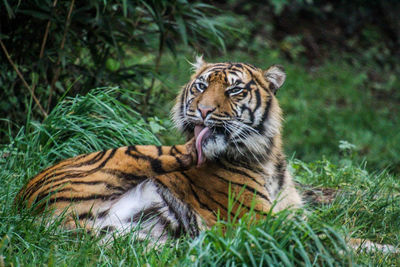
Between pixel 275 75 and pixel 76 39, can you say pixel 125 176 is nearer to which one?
pixel 275 75

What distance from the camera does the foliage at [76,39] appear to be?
542cm

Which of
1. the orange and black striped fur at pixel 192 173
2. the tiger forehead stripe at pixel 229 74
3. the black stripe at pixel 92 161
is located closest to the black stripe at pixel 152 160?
the orange and black striped fur at pixel 192 173

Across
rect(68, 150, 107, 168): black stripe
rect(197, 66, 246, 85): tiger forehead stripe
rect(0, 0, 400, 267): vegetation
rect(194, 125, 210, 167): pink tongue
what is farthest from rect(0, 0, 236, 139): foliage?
rect(194, 125, 210, 167): pink tongue

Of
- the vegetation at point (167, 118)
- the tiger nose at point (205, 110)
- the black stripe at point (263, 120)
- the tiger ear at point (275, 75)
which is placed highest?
the tiger ear at point (275, 75)

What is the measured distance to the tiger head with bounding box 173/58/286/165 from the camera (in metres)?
3.66

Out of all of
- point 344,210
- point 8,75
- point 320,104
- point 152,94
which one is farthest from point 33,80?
point 320,104

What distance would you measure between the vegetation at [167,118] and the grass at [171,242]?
0.01 m

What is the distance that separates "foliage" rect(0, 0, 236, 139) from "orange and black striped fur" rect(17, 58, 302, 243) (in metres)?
1.67

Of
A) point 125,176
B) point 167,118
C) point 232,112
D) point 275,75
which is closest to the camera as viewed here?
point 125,176

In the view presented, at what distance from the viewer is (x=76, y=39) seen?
590 cm

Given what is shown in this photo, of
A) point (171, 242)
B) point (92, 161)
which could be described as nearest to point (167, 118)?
point (92, 161)

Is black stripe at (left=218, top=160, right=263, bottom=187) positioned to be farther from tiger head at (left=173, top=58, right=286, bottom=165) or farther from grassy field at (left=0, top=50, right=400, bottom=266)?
grassy field at (left=0, top=50, right=400, bottom=266)

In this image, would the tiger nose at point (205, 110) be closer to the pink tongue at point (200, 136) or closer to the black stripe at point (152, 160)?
the pink tongue at point (200, 136)

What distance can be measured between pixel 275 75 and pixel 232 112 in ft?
1.85
